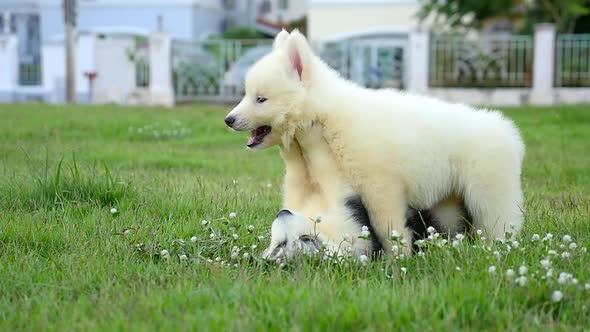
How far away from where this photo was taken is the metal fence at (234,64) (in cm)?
2609

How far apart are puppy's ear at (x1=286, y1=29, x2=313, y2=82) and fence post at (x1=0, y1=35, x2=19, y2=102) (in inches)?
1063

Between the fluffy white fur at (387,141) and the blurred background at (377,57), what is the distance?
16.5m

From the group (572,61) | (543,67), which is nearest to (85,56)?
(543,67)

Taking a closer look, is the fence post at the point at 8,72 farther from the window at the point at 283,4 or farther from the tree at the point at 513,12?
the window at the point at 283,4

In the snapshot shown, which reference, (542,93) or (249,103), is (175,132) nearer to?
(249,103)

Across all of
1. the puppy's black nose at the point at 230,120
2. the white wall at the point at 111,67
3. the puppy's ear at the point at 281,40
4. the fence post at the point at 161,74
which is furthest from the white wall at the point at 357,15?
the puppy's black nose at the point at 230,120

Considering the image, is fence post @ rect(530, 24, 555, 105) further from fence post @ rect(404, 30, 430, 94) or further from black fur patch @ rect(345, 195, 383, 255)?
black fur patch @ rect(345, 195, 383, 255)

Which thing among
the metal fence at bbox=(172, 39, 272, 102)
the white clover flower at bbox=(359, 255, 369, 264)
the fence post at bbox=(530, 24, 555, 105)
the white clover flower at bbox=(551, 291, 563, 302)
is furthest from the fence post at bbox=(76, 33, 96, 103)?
the white clover flower at bbox=(551, 291, 563, 302)

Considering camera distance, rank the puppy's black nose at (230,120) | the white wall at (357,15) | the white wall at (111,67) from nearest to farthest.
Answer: the puppy's black nose at (230,120) < the white wall at (111,67) < the white wall at (357,15)

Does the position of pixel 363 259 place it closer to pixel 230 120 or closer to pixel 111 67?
pixel 230 120

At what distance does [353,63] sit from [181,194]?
68.6ft

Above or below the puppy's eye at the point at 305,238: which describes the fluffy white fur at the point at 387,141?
above

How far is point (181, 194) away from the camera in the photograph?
246 inches

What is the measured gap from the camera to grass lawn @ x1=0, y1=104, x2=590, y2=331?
331 cm
